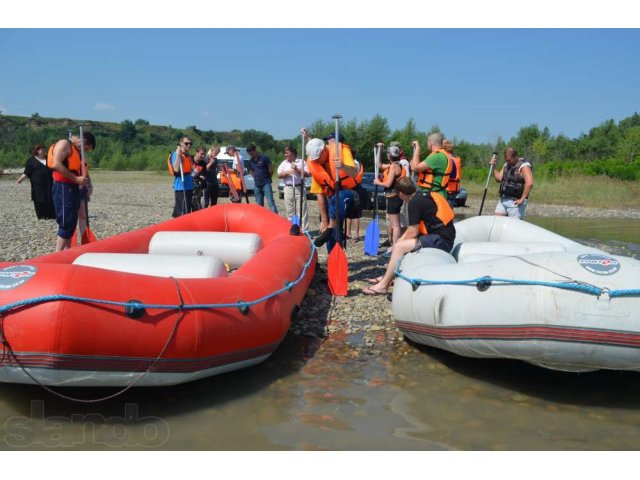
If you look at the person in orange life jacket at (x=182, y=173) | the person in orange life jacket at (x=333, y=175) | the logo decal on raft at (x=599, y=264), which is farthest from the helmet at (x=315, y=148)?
the person in orange life jacket at (x=182, y=173)

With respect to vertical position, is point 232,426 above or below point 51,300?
below

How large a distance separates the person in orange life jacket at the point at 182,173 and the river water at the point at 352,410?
203 inches

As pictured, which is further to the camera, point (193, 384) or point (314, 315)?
point (314, 315)

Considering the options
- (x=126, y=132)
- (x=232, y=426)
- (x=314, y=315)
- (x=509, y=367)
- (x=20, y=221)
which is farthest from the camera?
(x=126, y=132)

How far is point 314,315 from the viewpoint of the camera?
5.37 m

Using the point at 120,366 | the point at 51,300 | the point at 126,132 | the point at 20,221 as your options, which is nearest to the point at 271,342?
the point at 120,366

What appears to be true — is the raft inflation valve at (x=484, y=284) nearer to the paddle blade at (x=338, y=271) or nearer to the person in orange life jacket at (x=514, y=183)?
the paddle blade at (x=338, y=271)

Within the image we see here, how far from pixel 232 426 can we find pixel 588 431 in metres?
1.95

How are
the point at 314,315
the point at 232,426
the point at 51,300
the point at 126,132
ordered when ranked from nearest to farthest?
1. the point at 51,300
2. the point at 232,426
3. the point at 314,315
4. the point at 126,132

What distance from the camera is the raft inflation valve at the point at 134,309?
3189 millimetres

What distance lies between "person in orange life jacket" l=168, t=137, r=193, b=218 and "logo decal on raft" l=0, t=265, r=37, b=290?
18.2 feet

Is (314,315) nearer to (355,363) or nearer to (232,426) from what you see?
(355,363)

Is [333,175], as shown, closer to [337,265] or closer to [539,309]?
[337,265]

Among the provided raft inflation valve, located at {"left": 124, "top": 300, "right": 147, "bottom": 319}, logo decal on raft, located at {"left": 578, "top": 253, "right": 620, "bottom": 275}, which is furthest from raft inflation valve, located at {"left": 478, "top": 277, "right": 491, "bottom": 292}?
raft inflation valve, located at {"left": 124, "top": 300, "right": 147, "bottom": 319}
